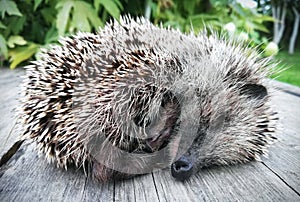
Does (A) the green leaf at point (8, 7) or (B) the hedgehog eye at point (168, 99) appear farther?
(A) the green leaf at point (8, 7)

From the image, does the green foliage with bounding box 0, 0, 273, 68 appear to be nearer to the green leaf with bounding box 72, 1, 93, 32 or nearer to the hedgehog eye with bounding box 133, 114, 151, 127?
the green leaf with bounding box 72, 1, 93, 32

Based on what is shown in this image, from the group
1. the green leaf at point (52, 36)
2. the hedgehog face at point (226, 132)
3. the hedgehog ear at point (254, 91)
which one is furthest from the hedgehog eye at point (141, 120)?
the green leaf at point (52, 36)

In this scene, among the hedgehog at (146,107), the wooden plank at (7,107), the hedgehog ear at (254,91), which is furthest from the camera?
the wooden plank at (7,107)

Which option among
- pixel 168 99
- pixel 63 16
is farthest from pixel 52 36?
pixel 168 99

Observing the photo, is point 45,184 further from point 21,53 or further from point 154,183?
point 21,53

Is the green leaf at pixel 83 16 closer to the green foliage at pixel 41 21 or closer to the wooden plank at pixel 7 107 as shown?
the green foliage at pixel 41 21

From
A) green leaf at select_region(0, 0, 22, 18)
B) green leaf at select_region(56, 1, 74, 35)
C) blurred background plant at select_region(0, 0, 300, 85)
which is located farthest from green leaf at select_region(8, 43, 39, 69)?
green leaf at select_region(0, 0, 22, 18)
